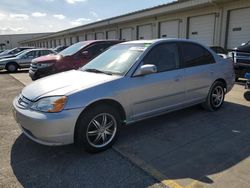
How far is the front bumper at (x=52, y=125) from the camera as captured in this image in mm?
3195

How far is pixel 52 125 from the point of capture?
10.5 feet

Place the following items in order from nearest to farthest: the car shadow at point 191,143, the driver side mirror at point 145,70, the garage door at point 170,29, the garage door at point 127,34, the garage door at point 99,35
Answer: the car shadow at point 191,143
the driver side mirror at point 145,70
the garage door at point 170,29
the garage door at point 127,34
the garage door at point 99,35

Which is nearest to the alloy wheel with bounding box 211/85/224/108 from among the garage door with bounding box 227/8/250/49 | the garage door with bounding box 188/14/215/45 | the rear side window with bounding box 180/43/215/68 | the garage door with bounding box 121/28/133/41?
the rear side window with bounding box 180/43/215/68

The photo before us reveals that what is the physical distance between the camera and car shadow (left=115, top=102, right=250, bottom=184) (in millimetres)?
3194

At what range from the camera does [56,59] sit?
8.95m

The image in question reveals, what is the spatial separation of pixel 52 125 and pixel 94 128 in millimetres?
666

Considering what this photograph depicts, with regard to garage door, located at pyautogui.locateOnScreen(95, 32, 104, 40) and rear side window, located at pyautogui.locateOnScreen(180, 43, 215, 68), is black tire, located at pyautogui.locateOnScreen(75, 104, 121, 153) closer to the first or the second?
rear side window, located at pyautogui.locateOnScreen(180, 43, 215, 68)

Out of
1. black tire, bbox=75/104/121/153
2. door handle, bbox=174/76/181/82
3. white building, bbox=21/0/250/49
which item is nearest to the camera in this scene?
black tire, bbox=75/104/121/153

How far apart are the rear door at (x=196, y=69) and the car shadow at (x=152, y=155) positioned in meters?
0.63

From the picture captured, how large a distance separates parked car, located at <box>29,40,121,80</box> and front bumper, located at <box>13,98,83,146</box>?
18.4ft

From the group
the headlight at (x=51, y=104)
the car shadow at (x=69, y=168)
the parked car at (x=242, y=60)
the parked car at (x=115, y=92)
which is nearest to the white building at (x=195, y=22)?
the parked car at (x=242, y=60)

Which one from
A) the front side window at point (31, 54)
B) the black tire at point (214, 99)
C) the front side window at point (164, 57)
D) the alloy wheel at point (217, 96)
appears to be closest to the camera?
the front side window at point (164, 57)

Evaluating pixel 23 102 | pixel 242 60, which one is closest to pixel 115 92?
pixel 23 102

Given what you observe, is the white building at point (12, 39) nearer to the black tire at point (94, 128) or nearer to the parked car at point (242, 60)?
the parked car at point (242, 60)
